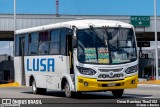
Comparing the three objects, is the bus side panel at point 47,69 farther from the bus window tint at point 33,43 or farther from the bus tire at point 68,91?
the bus tire at point 68,91

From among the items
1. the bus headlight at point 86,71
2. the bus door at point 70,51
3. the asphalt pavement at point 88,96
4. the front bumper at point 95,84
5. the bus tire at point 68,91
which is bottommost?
the asphalt pavement at point 88,96

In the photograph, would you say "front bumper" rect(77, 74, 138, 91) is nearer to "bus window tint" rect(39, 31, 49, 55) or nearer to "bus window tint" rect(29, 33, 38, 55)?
"bus window tint" rect(39, 31, 49, 55)

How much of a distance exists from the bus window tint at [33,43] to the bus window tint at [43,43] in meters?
0.54

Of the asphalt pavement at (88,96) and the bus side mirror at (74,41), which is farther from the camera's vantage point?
the bus side mirror at (74,41)

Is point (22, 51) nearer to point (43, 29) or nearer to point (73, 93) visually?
point (43, 29)

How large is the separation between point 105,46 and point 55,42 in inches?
109

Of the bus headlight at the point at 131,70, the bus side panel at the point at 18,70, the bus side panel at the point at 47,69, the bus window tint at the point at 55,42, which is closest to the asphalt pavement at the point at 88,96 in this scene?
the bus side panel at the point at 47,69

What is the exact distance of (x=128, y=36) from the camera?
19438mm

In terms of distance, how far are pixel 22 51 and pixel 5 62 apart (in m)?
51.6

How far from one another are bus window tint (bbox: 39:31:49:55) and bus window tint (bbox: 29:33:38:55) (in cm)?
54

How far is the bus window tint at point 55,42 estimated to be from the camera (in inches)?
801

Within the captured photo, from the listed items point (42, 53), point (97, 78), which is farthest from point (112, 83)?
point (42, 53)

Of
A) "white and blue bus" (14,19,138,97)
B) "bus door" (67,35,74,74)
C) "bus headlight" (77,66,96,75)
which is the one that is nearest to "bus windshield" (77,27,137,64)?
"white and blue bus" (14,19,138,97)

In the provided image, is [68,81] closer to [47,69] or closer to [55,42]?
[55,42]
